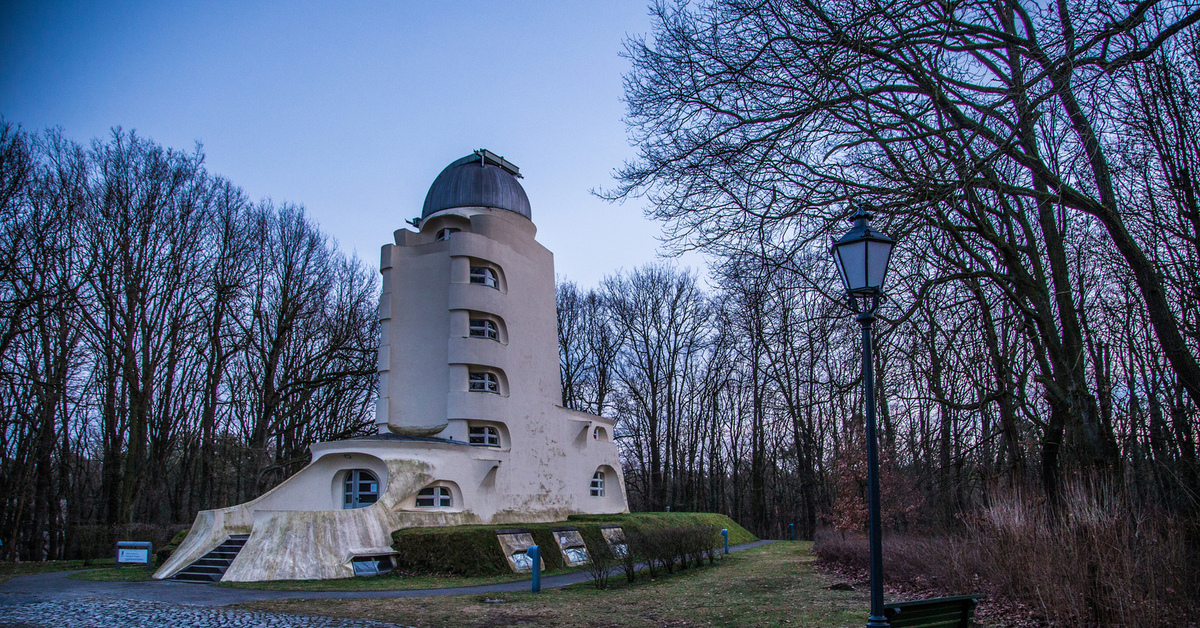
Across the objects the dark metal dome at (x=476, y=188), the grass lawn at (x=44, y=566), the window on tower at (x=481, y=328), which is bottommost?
the grass lawn at (x=44, y=566)

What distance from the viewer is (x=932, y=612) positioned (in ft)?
23.6

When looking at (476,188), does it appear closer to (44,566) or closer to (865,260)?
(44,566)

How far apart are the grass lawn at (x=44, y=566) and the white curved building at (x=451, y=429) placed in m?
4.93

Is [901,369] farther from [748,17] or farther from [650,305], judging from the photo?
[650,305]

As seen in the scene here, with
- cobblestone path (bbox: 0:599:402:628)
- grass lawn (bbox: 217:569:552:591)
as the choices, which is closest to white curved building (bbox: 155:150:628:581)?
grass lawn (bbox: 217:569:552:591)

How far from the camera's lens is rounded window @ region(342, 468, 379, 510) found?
74.2 feet

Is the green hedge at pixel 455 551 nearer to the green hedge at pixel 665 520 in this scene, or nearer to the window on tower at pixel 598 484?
the green hedge at pixel 665 520

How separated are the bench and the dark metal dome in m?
26.0

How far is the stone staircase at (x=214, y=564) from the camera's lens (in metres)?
18.3

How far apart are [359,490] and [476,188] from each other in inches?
551

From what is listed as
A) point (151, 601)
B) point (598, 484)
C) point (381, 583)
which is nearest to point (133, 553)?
point (151, 601)

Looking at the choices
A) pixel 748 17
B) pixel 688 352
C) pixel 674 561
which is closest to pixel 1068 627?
pixel 748 17

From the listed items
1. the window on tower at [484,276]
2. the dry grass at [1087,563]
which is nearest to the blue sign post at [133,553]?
the window on tower at [484,276]

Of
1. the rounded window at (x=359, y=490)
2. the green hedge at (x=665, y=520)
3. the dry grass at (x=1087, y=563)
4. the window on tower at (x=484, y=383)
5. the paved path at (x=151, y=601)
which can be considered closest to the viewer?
the dry grass at (x=1087, y=563)
